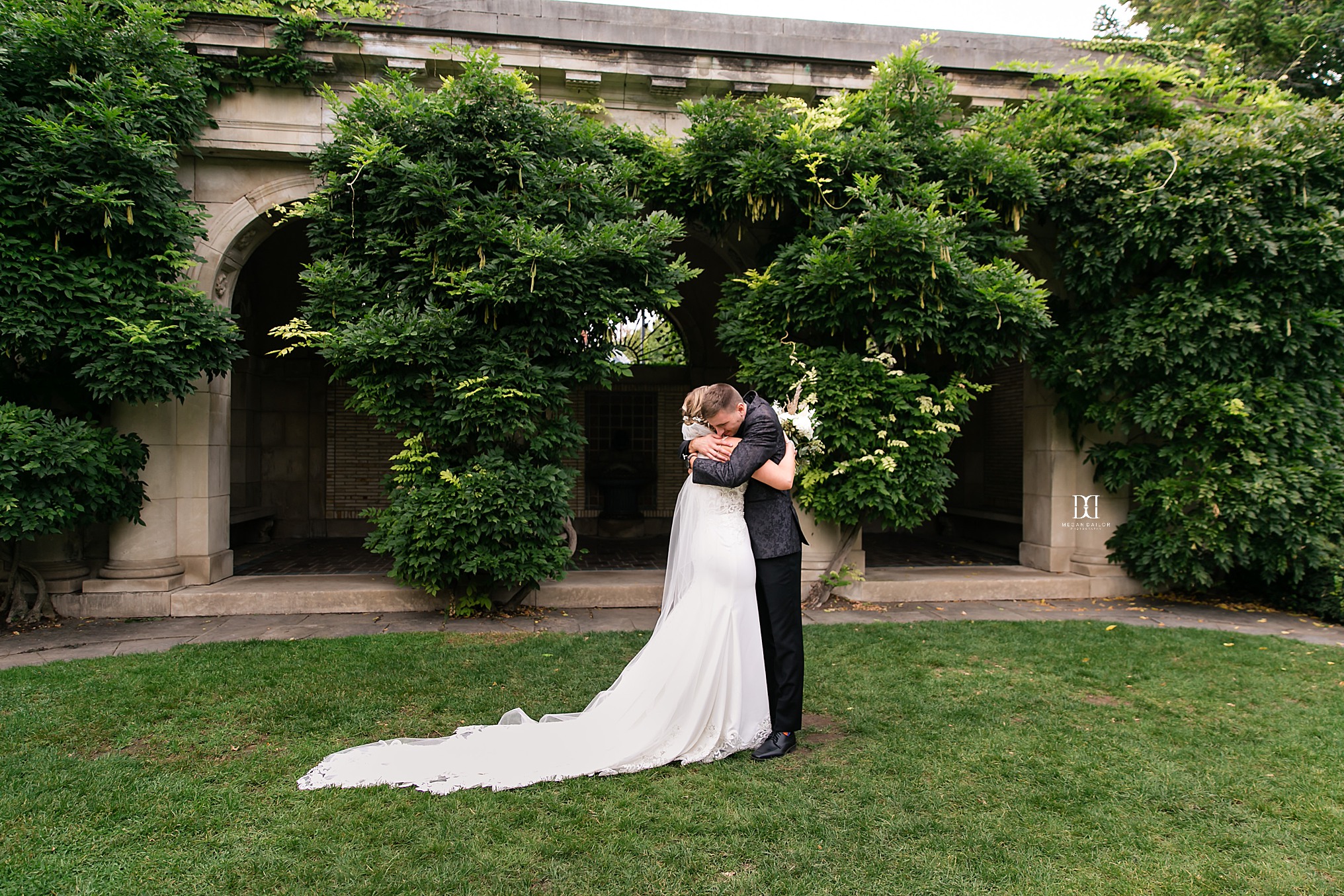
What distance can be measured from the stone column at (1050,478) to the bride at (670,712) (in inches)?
234

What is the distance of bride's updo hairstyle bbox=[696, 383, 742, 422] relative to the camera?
405cm

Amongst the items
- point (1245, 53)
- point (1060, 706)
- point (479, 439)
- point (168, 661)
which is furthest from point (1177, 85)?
point (168, 661)

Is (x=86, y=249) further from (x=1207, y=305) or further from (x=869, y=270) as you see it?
(x=1207, y=305)

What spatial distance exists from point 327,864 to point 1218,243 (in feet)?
28.3

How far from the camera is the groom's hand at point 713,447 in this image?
4.04 m

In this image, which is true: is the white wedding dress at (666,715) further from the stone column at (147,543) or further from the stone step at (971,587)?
the stone column at (147,543)

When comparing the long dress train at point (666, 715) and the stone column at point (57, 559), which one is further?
the stone column at point (57, 559)

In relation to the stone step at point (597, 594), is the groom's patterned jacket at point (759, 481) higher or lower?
higher

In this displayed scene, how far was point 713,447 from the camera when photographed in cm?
408

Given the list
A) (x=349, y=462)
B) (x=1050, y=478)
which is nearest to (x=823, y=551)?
(x=1050, y=478)

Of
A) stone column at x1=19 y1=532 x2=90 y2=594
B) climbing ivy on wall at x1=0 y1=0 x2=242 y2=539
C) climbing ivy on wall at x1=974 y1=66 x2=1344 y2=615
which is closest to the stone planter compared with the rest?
climbing ivy on wall at x1=974 y1=66 x2=1344 y2=615

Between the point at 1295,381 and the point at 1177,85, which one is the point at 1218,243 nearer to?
the point at 1295,381

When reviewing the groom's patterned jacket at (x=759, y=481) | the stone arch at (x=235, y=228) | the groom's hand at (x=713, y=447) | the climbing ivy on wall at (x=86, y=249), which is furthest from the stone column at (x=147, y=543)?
the groom's patterned jacket at (x=759, y=481)

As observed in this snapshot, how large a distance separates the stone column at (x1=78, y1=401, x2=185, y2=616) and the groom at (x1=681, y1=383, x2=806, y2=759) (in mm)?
5968
